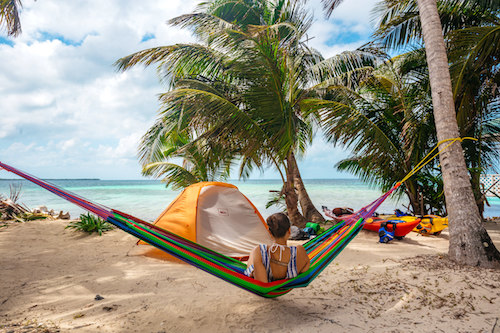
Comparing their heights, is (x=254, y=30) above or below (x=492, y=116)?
above

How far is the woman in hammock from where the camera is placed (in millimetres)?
1687

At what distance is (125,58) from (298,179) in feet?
13.6

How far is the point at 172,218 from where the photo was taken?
143 inches

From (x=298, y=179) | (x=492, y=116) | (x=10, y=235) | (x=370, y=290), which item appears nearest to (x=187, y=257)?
(x=370, y=290)

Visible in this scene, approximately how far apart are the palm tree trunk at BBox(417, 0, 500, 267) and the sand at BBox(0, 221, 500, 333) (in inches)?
6.1

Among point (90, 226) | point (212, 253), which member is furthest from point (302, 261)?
point (90, 226)

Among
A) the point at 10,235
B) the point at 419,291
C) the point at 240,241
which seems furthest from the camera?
the point at 10,235

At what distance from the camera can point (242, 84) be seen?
515cm

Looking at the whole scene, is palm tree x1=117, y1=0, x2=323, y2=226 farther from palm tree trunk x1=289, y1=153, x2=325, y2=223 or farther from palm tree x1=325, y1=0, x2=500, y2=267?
palm tree x1=325, y1=0, x2=500, y2=267

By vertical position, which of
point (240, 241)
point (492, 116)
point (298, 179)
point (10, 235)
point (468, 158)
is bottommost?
point (10, 235)

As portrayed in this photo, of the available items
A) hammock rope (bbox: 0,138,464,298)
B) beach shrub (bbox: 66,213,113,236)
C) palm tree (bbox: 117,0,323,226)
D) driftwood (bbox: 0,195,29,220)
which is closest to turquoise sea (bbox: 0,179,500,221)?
driftwood (bbox: 0,195,29,220)

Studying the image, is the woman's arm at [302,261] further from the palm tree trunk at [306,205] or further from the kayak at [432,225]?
the palm tree trunk at [306,205]

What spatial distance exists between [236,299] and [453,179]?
7.07ft

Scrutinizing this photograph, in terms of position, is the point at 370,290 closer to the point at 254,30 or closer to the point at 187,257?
the point at 187,257
